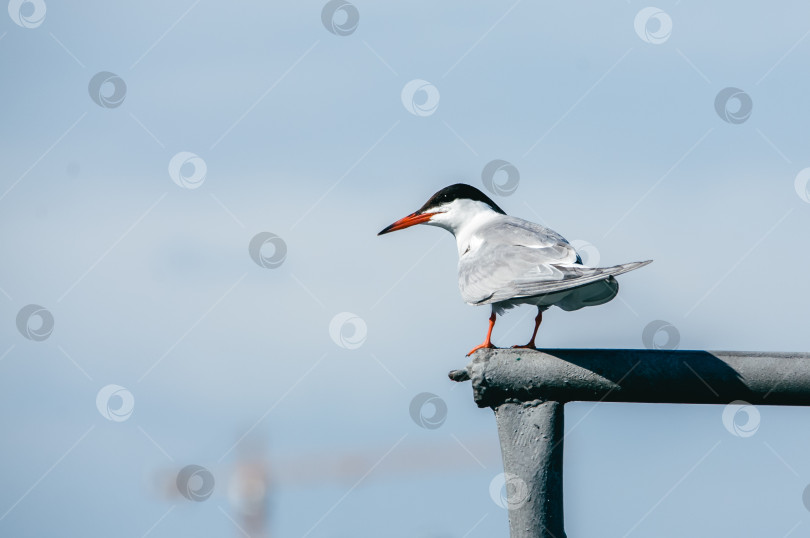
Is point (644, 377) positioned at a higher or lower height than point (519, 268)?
lower

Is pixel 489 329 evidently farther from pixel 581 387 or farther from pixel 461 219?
pixel 581 387

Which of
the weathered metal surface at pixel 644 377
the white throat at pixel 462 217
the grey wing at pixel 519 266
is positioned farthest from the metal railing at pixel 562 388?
the white throat at pixel 462 217

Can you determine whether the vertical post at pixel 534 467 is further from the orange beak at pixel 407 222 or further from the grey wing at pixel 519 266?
the orange beak at pixel 407 222

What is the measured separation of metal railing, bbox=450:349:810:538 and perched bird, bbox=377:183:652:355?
0.92m

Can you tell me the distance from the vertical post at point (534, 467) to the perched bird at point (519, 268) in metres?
1.20

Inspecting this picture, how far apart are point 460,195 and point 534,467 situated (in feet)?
17.1

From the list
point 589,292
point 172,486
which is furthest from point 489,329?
point 172,486

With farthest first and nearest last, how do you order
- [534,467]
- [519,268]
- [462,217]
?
[462,217]
[519,268]
[534,467]

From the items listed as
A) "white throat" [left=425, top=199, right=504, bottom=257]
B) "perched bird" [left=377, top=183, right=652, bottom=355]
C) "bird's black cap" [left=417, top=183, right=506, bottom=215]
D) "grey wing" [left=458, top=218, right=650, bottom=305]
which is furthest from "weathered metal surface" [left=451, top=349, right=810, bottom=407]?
"bird's black cap" [left=417, top=183, right=506, bottom=215]

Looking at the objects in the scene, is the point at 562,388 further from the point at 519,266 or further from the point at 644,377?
the point at 519,266

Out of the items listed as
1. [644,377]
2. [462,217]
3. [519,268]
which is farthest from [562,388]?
[462,217]

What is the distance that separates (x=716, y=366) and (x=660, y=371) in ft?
0.64

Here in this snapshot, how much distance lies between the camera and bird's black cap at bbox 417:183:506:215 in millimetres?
9344

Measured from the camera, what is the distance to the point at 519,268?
7.06 m
